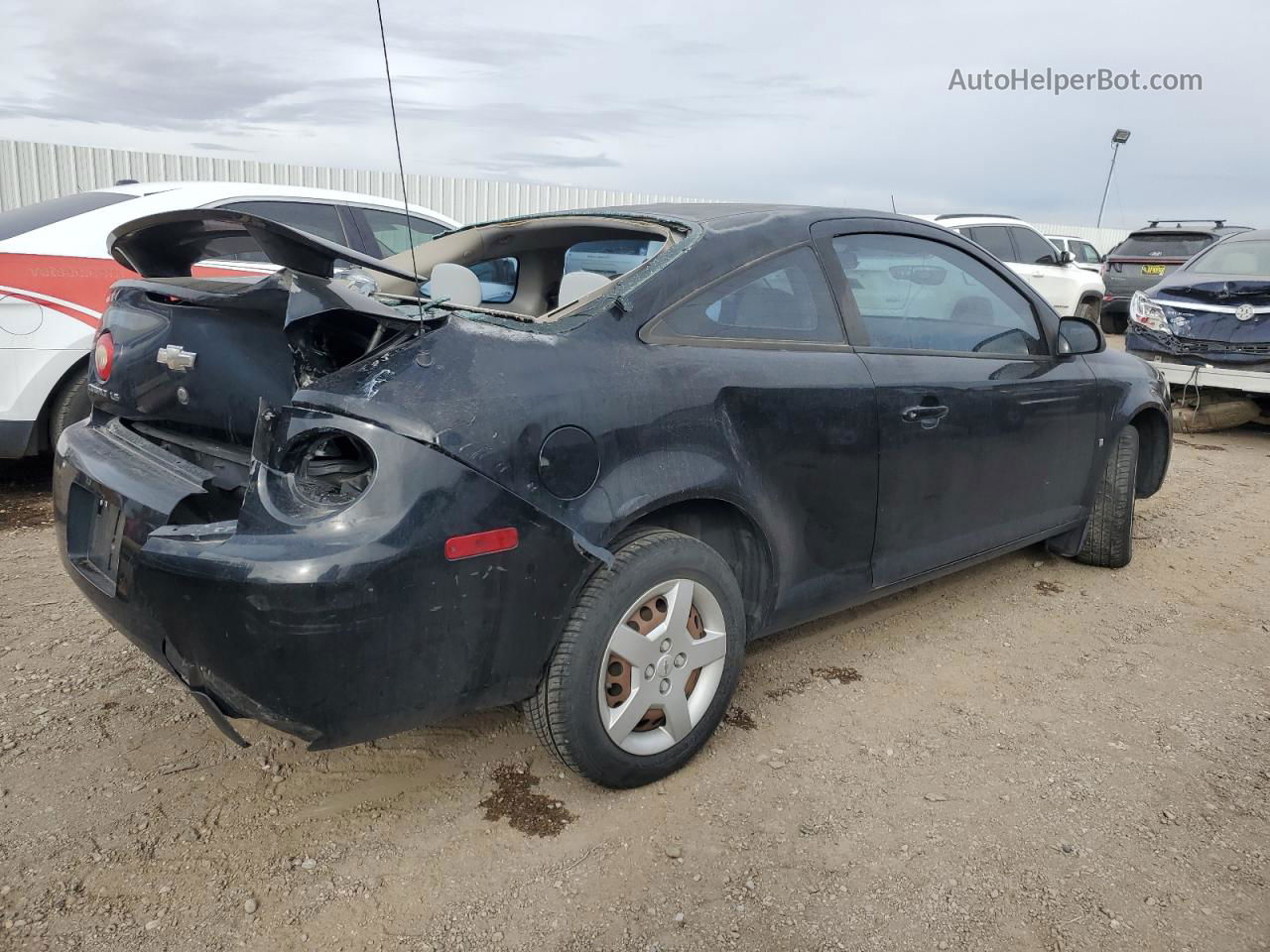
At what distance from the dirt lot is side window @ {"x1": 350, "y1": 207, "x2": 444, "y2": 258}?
3115mm

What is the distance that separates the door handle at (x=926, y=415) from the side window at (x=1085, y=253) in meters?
17.0

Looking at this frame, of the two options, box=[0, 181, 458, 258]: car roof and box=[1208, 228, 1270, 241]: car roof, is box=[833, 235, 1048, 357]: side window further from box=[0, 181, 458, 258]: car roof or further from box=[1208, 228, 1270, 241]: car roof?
box=[1208, 228, 1270, 241]: car roof

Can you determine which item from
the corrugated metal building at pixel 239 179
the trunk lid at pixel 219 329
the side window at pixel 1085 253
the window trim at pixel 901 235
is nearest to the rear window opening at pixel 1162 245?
the side window at pixel 1085 253

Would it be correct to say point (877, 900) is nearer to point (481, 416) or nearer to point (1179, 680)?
point (481, 416)

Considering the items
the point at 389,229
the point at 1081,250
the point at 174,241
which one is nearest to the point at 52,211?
the point at 389,229

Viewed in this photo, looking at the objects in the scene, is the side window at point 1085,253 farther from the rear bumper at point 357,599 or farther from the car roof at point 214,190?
the rear bumper at point 357,599

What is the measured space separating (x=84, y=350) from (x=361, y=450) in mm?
3340

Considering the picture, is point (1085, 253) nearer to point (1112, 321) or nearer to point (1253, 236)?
point (1112, 321)

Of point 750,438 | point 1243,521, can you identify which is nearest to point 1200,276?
point 1243,521

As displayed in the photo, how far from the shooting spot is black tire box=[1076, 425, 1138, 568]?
13.9ft

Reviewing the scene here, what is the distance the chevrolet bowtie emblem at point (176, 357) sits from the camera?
7.81 feet

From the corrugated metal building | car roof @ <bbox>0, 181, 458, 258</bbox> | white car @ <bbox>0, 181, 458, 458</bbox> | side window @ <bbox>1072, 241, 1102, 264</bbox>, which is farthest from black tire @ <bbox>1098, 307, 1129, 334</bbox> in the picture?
white car @ <bbox>0, 181, 458, 458</bbox>

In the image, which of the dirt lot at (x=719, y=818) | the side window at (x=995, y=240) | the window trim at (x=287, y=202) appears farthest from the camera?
the side window at (x=995, y=240)

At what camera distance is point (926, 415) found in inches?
122
